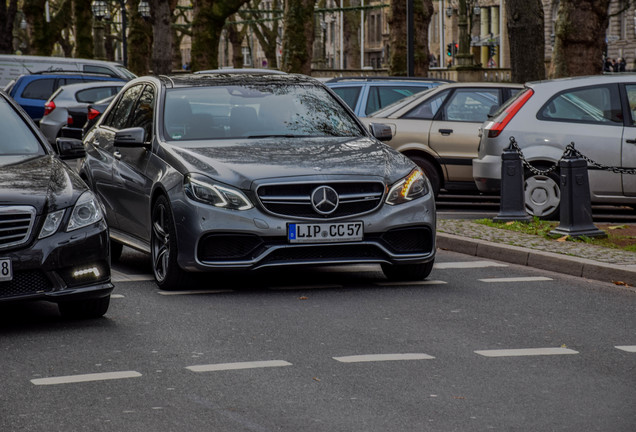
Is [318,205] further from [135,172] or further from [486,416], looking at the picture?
[486,416]

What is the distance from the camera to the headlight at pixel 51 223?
7.74 m

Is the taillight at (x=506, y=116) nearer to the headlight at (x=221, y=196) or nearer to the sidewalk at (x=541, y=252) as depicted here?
the sidewalk at (x=541, y=252)

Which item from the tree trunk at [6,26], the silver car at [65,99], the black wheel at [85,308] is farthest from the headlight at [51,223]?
the tree trunk at [6,26]

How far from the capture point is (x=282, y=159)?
9375 mm

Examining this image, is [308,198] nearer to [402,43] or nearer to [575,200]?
[575,200]

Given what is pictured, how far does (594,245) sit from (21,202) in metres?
5.79

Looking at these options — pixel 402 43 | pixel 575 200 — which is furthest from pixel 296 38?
pixel 575 200

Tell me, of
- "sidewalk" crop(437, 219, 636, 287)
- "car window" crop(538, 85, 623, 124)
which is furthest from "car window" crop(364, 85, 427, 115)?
"sidewalk" crop(437, 219, 636, 287)

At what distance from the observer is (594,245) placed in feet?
38.3

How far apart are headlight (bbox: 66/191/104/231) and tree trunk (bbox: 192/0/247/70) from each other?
34755mm

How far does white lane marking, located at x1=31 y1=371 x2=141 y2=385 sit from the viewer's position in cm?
637

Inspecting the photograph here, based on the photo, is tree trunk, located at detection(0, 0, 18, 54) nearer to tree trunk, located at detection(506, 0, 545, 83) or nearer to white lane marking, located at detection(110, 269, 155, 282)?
tree trunk, located at detection(506, 0, 545, 83)

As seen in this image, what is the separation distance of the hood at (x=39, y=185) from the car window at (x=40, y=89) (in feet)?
69.8

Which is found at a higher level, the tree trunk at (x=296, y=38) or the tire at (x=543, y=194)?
the tree trunk at (x=296, y=38)
